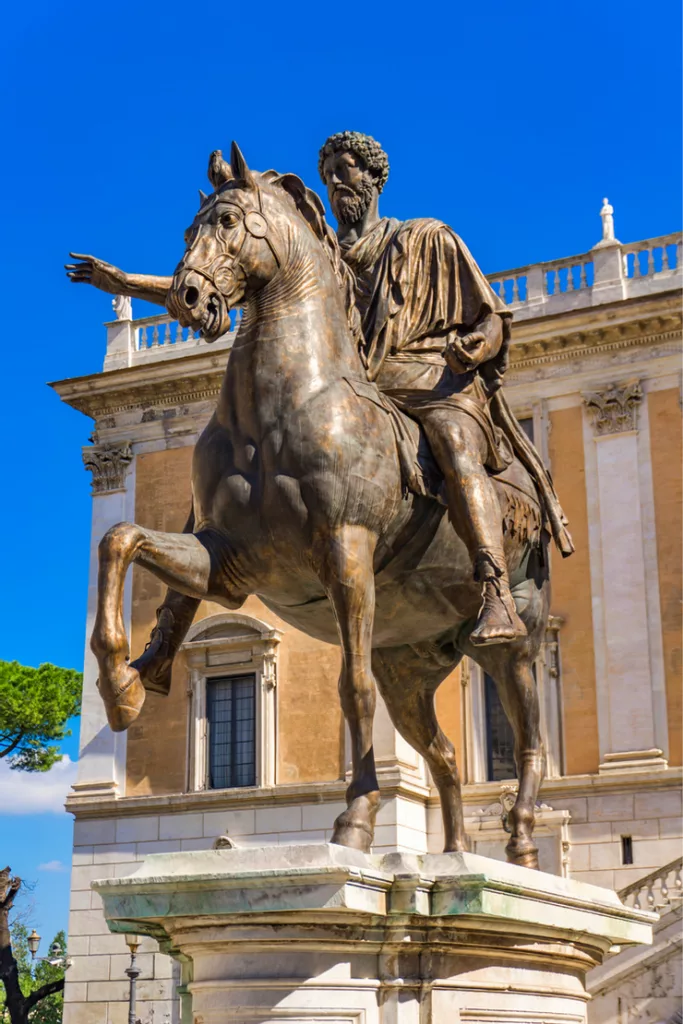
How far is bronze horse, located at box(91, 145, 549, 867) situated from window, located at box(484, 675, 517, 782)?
15.9m

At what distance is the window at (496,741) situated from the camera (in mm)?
21766

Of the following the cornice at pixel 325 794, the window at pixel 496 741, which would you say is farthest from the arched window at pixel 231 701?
the window at pixel 496 741

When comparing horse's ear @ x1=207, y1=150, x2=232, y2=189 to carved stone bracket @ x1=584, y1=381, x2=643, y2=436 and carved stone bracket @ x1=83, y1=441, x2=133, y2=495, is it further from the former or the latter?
carved stone bracket @ x1=83, y1=441, x2=133, y2=495

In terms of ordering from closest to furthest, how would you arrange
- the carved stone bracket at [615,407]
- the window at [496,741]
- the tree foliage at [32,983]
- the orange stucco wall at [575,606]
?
the orange stucco wall at [575,606] → the window at [496,741] → the carved stone bracket at [615,407] → the tree foliage at [32,983]

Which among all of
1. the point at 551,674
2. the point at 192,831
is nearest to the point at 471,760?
the point at 551,674

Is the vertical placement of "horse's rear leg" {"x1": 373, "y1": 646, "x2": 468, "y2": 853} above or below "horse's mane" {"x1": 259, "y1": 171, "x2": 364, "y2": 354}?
below

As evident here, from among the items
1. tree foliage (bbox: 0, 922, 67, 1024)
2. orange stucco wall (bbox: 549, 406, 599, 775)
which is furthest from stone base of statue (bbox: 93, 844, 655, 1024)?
tree foliage (bbox: 0, 922, 67, 1024)

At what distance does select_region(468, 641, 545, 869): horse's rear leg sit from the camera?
20.1ft

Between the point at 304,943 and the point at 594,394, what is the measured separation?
1901 cm

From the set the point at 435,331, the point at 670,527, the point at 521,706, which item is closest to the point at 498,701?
the point at 670,527

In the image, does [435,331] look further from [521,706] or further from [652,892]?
[652,892]

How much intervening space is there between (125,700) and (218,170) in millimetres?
2122

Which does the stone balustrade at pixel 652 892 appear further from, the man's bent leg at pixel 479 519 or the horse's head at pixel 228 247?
the horse's head at pixel 228 247

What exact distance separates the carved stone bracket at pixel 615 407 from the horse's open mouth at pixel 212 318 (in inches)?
704
